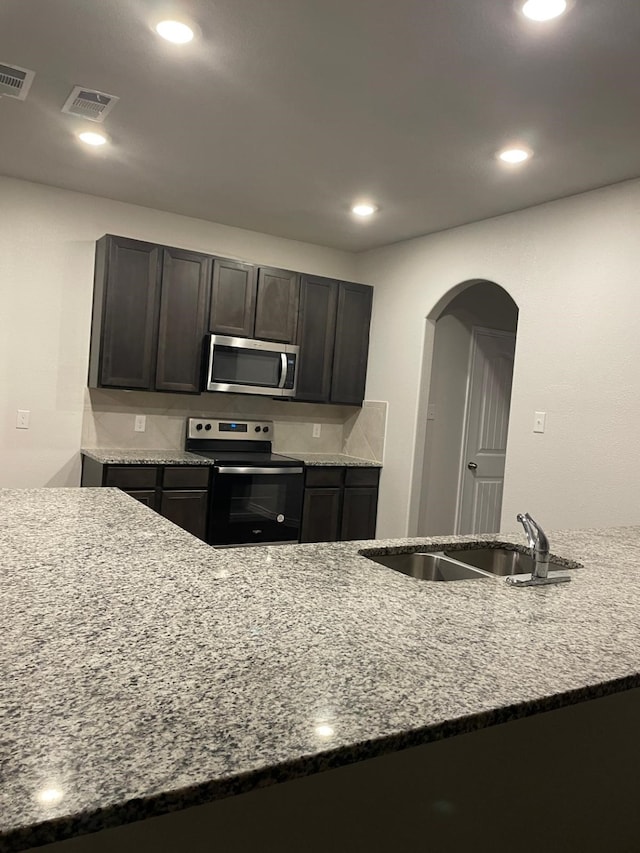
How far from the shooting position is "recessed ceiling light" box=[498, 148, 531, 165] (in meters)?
3.01

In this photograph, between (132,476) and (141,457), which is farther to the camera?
(141,457)

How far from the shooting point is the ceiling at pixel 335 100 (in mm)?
2105

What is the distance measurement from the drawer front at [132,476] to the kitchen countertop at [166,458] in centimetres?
3

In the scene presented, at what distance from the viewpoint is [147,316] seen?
4219mm

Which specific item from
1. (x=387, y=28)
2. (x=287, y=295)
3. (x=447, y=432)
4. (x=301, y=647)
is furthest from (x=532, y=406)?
(x=301, y=647)

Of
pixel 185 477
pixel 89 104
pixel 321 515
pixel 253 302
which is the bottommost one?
pixel 321 515

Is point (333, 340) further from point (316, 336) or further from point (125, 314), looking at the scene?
point (125, 314)

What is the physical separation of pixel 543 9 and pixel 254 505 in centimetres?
316

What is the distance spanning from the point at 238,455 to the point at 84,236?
1.76 meters

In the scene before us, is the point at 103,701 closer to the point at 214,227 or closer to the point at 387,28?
the point at 387,28

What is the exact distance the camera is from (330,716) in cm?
89

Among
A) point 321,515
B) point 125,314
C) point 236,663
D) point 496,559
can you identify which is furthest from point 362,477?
point 236,663

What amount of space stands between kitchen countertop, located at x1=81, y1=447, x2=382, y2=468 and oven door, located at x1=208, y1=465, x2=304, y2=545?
0.57ft

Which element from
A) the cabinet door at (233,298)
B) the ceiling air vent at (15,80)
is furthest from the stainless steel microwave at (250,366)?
the ceiling air vent at (15,80)
